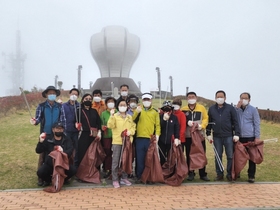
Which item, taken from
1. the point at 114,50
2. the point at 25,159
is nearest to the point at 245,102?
the point at 25,159

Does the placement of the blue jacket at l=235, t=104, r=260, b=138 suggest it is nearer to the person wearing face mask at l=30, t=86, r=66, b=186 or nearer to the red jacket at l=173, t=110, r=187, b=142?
the red jacket at l=173, t=110, r=187, b=142

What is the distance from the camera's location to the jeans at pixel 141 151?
20.8 ft

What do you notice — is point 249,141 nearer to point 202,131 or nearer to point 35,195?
point 202,131

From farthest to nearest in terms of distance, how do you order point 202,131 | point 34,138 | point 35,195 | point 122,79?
point 122,79, point 34,138, point 202,131, point 35,195

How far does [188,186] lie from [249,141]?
1.75 meters

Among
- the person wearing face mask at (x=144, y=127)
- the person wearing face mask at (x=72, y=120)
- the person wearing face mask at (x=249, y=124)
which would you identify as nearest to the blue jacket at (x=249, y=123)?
the person wearing face mask at (x=249, y=124)

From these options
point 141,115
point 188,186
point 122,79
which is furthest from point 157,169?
point 122,79

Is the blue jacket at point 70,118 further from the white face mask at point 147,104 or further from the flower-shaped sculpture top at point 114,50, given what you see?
the flower-shaped sculpture top at point 114,50

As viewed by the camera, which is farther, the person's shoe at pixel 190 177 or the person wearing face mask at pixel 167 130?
the person's shoe at pixel 190 177

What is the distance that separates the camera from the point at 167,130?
21.3 feet

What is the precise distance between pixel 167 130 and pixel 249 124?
1855 millimetres

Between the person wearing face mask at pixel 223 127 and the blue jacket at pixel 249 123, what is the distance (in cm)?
20

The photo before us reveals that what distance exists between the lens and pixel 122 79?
111ft

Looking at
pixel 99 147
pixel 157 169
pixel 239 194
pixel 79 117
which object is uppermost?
pixel 79 117
